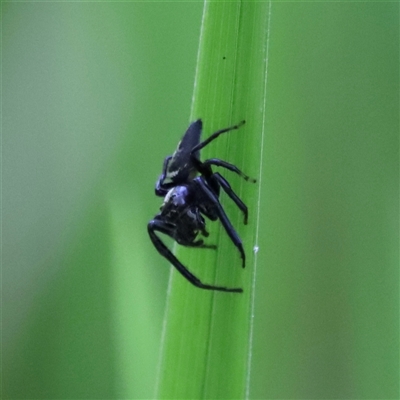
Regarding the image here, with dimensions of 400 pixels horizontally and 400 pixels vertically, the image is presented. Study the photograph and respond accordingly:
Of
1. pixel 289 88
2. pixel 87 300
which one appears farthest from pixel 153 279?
pixel 289 88

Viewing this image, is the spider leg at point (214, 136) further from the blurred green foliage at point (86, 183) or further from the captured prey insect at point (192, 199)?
the blurred green foliage at point (86, 183)

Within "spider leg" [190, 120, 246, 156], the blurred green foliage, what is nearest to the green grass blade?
"spider leg" [190, 120, 246, 156]

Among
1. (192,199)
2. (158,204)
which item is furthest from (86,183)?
(192,199)

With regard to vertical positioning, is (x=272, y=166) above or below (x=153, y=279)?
above

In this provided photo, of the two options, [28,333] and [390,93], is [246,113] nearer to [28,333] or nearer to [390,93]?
[390,93]

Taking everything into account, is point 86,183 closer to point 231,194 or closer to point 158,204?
point 158,204

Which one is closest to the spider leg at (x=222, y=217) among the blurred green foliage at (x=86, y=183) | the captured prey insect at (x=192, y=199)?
the captured prey insect at (x=192, y=199)
